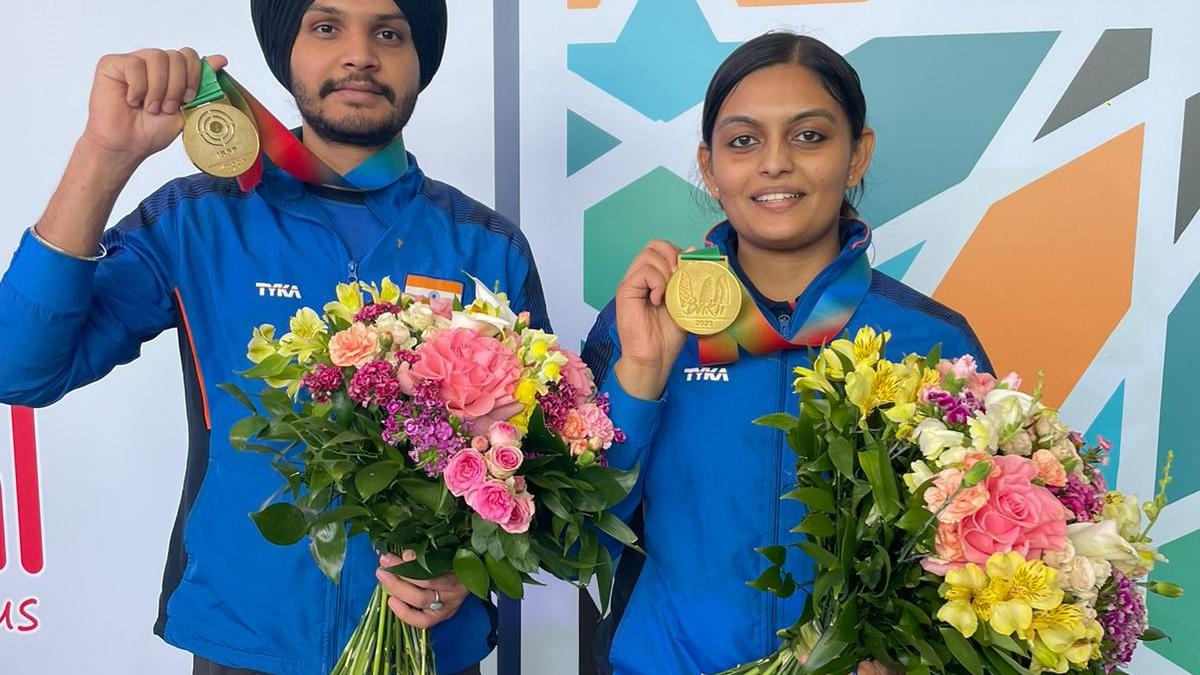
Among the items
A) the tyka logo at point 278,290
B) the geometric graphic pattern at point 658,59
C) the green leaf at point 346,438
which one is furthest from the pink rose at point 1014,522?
the geometric graphic pattern at point 658,59

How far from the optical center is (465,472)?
1135 mm

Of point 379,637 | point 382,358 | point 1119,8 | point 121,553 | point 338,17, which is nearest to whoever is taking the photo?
point 382,358

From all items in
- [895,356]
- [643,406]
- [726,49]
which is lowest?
[643,406]

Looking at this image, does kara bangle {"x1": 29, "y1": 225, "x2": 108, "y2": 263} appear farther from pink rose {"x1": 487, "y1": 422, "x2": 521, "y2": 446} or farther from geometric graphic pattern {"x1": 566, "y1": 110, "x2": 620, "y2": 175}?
geometric graphic pattern {"x1": 566, "y1": 110, "x2": 620, "y2": 175}

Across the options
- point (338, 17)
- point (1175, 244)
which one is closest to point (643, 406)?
point (338, 17)

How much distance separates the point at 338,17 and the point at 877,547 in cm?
131

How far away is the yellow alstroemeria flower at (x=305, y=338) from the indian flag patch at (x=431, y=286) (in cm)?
38

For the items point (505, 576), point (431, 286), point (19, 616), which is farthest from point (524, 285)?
point (19, 616)

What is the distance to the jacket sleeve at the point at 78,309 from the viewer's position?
139cm

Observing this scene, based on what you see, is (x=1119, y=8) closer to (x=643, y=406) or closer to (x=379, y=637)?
(x=643, y=406)

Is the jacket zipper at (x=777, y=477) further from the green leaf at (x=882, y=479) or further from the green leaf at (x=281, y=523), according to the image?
the green leaf at (x=281, y=523)

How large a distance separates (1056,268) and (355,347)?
1.87 m

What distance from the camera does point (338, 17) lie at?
65.7 inches

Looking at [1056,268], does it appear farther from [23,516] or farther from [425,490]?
[23,516]
